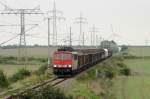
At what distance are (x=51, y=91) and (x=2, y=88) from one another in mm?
11453

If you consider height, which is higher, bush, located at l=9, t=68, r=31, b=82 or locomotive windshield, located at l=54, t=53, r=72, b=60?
locomotive windshield, located at l=54, t=53, r=72, b=60

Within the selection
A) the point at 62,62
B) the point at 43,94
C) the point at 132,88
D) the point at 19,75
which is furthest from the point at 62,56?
the point at 43,94

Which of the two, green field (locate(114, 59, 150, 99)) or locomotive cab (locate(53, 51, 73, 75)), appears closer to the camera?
green field (locate(114, 59, 150, 99))

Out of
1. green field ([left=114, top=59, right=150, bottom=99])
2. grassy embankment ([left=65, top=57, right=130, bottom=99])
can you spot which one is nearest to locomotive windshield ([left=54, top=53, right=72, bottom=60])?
grassy embankment ([left=65, top=57, right=130, bottom=99])

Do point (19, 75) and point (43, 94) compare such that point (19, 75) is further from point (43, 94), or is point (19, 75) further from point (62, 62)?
point (43, 94)

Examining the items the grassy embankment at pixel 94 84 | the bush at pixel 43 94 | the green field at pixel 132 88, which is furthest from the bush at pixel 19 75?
the bush at pixel 43 94

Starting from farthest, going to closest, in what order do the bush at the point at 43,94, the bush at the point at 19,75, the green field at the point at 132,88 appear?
the bush at the point at 19,75 < the green field at the point at 132,88 < the bush at the point at 43,94

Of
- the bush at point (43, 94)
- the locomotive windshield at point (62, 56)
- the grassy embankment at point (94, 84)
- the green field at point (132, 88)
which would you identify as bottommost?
the green field at point (132, 88)

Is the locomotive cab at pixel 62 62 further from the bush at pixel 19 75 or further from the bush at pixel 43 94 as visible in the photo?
the bush at pixel 43 94

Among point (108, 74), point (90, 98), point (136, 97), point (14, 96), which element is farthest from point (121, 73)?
point (14, 96)

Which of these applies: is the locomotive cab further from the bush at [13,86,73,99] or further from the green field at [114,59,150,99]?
the bush at [13,86,73,99]

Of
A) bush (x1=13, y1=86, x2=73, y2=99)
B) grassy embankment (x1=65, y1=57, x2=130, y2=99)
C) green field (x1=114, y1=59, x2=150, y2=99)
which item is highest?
bush (x1=13, y1=86, x2=73, y2=99)

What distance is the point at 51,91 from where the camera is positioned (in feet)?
79.2

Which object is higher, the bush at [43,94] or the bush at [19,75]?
the bush at [43,94]
